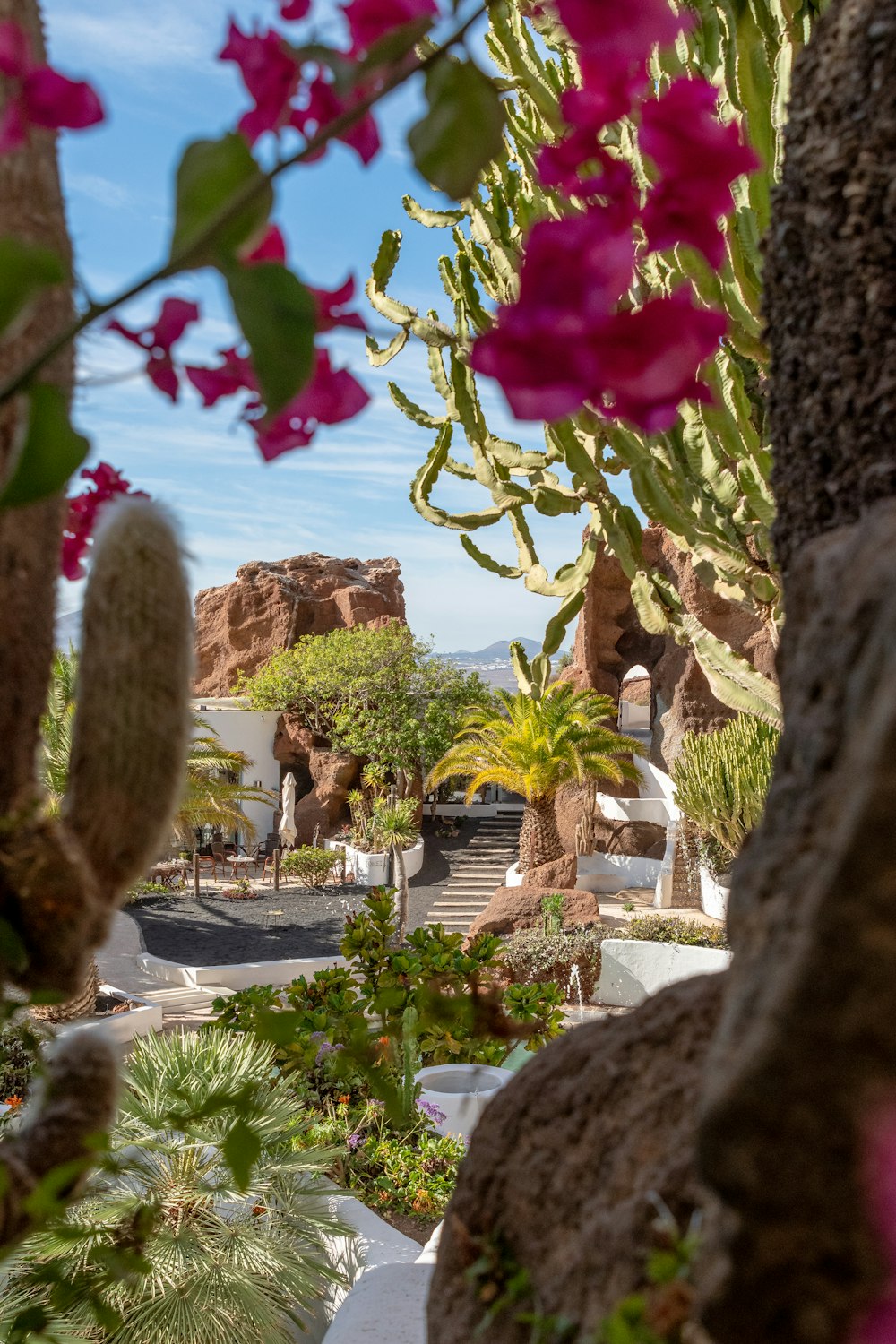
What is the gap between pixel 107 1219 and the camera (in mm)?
3520

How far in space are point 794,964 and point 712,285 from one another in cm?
336

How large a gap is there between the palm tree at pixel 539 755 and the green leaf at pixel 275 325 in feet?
45.0

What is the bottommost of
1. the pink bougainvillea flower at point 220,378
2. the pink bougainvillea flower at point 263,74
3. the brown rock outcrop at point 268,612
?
the pink bougainvillea flower at point 220,378

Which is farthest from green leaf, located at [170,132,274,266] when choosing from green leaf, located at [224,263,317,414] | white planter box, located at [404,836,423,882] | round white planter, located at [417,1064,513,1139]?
white planter box, located at [404,836,423,882]

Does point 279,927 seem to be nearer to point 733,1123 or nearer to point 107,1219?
point 107,1219

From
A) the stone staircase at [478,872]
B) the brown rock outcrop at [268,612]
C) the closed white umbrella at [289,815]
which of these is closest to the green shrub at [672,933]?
the stone staircase at [478,872]

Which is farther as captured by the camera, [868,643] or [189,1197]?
[189,1197]

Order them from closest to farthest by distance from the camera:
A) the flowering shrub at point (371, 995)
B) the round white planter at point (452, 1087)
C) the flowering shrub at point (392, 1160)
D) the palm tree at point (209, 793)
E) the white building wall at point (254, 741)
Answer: the flowering shrub at point (371, 995), the flowering shrub at point (392, 1160), the round white planter at point (452, 1087), the palm tree at point (209, 793), the white building wall at point (254, 741)

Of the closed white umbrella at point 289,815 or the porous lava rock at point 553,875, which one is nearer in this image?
the porous lava rock at point 553,875

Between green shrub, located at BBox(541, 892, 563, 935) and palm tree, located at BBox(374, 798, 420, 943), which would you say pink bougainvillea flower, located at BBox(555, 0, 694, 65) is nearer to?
green shrub, located at BBox(541, 892, 563, 935)

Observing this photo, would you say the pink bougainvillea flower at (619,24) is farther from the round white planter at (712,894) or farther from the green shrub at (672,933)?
the round white planter at (712,894)

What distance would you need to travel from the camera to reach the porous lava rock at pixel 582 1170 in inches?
29.6

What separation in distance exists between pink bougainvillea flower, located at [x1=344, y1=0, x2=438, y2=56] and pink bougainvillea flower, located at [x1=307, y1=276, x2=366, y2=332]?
0.60ft

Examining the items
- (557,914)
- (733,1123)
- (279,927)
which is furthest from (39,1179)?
(279,927)
